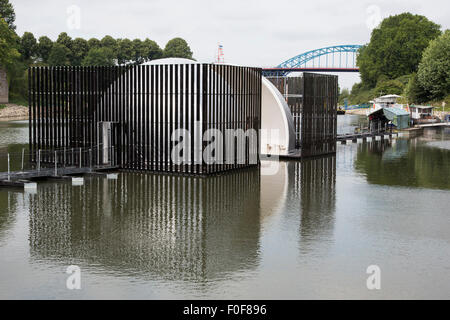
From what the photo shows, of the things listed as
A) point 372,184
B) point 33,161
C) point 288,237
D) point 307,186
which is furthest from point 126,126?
point 288,237

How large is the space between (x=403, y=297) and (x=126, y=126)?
61.9 feet

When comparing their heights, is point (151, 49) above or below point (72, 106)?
above

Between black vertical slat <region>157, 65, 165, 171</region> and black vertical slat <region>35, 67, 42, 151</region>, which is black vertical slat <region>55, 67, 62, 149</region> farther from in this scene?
black vertical slat <region>157, 65, 165, 171</region>

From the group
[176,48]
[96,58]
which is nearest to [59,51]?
[96,58]

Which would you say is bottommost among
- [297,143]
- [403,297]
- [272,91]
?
[403,297]

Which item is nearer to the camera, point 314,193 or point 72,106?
point 314,193

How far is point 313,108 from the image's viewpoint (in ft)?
115

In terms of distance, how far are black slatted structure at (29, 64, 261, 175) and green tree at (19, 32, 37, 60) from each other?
316 feet

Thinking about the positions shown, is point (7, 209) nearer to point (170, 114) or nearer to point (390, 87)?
point (170, 114)

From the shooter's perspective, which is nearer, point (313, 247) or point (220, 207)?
point (313, 247)

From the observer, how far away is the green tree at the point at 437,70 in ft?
265

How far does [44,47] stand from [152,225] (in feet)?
371
